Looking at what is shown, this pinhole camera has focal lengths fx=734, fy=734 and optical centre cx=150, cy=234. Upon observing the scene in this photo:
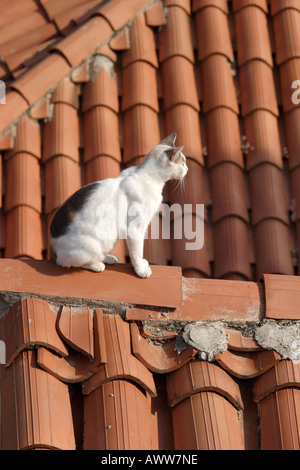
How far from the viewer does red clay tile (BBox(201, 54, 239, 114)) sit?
365cm

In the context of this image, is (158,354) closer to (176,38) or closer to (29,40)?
(176,38)

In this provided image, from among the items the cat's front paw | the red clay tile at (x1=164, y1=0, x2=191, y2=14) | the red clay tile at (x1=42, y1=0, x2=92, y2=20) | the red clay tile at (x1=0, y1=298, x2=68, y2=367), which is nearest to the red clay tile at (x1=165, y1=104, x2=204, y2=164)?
the red clay tile at (x1=164, y1=0, x2=191, y2=14)

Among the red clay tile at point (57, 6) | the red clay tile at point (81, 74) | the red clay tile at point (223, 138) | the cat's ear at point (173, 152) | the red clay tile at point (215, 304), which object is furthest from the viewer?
the red clay tile at point (57, 6)

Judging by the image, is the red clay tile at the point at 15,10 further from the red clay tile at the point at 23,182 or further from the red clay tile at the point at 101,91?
the red clay tile at the point at 23,182

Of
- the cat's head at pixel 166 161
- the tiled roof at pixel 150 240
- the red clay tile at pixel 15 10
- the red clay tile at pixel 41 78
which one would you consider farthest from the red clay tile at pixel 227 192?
the red clay tile at pixel 15 10

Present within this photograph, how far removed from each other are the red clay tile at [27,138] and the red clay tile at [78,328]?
51.7 inches

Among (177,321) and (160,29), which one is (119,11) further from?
(177,321)

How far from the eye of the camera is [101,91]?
12.0 ft

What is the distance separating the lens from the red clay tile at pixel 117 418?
6.89 feet

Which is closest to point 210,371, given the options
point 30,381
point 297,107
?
point 30,381

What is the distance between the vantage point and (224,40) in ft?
12.7

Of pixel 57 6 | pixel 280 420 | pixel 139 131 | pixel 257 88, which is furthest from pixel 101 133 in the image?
pixel 280 420

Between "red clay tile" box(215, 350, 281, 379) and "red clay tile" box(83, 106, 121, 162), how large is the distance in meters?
1.40

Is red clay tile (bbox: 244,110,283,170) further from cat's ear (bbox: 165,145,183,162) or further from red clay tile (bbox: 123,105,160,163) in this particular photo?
cat's ear (bbox: 165,145,183,162)
